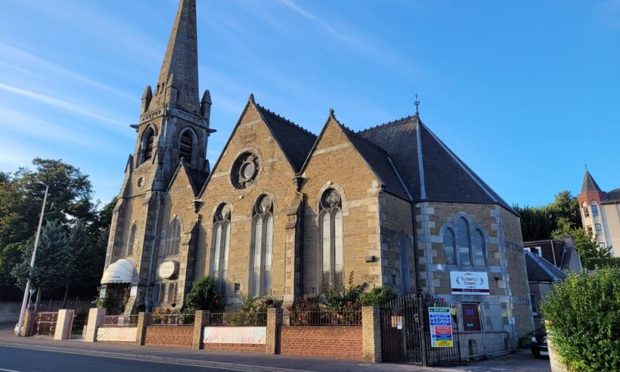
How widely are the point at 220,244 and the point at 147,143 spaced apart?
15.3 m

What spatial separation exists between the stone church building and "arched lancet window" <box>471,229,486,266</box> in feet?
0.17

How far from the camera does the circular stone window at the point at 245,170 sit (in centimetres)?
2802

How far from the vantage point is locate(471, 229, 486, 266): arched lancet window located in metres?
22.5

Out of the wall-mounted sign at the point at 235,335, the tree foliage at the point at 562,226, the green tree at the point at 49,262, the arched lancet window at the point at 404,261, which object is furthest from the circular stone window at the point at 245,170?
the tree foliage at the point at 562,226

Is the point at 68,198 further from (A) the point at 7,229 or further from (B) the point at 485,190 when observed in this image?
(B) the point at 485,190

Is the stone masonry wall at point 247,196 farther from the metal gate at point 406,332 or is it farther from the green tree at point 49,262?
the green tree at point 49,262

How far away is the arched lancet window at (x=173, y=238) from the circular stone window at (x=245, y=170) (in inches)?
248

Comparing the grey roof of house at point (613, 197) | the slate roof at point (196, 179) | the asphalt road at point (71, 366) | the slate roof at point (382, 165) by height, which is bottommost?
the asphalt road at point (71, 366)

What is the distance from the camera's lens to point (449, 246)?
22.5 metres

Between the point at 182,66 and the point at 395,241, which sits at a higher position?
the point at 182,66

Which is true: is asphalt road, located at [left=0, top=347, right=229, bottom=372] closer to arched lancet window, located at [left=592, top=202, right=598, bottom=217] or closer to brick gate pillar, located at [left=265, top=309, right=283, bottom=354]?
brick gate pillar, located at [left=265, top=309, right=283, bottom=354]

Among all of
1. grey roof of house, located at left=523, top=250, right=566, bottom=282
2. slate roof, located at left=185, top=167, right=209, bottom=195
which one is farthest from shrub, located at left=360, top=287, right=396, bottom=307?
slate roof, located at left=185, top=167, right=209, bottom=195

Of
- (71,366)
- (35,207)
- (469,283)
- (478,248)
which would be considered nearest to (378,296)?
(469,283)

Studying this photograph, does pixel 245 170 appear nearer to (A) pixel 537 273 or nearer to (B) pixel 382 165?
(B) pixel 382 165
